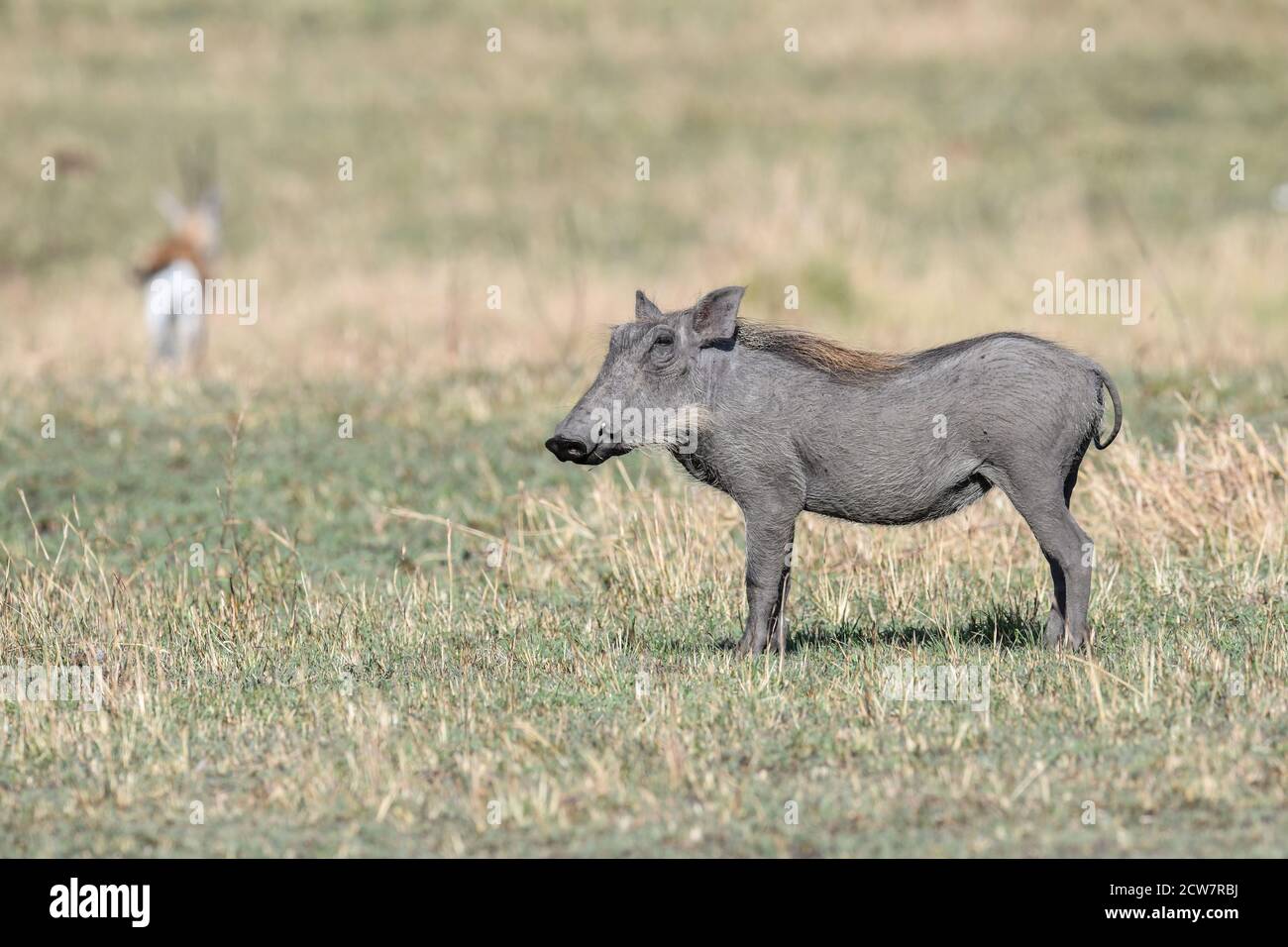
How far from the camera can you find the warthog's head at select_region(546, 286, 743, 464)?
6992 mm

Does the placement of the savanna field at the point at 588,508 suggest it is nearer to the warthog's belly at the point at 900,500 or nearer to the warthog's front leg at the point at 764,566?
the warthog's front leg at the point at 764,566

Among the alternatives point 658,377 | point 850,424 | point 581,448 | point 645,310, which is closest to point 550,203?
point 645,310

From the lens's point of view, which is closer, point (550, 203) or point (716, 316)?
point (716, 316)

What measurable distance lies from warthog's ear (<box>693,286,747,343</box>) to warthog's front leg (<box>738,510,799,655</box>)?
2.30 ft

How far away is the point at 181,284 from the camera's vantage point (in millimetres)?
18906

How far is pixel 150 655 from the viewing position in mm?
7996

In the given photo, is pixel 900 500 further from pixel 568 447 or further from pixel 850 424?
pixel 568 447

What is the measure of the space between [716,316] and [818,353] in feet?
1.45

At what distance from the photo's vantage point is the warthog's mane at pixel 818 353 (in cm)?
727

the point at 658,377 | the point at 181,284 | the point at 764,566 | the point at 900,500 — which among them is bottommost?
the point at 764,566

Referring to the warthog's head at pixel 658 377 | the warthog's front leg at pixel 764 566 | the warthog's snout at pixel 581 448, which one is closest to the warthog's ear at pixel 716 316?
the warthog's head at pixel 658 377

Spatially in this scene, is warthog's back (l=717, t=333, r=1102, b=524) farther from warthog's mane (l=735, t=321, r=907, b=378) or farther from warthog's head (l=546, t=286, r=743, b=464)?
warthog's head (l=546, t=286, r=743, b=464)
